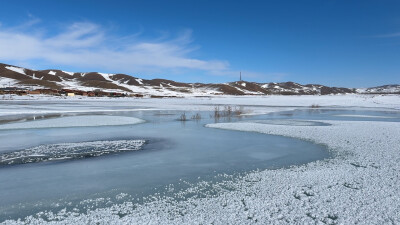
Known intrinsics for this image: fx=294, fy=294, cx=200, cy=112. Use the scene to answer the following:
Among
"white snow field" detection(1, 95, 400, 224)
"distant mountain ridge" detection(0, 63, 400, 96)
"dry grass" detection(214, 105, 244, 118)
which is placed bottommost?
"white snow field" detection(1, 95, 400, 224)

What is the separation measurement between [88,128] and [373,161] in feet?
37.9

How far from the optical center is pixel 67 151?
28.8ft

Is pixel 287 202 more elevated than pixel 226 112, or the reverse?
pixel 226 112

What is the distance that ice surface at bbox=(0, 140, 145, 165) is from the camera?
25.9 ft

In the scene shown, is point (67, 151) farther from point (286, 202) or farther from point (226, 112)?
point (226, 112)

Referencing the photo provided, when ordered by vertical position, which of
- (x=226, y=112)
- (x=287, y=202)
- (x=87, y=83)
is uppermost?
(x=87, y=83)

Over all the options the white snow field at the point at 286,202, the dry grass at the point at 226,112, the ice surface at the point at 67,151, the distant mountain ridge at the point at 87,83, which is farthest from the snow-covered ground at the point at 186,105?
the distant mountain ridge at the point at 87,83

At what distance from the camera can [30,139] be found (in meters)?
10.7

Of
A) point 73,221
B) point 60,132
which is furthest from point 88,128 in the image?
point 73,221

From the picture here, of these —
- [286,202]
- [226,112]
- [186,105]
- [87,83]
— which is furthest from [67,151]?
[87,83]

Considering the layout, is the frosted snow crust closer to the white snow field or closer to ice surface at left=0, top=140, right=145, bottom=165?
the white snow field

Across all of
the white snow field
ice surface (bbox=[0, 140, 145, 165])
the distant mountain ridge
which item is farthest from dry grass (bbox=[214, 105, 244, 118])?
the distant mountain ridge

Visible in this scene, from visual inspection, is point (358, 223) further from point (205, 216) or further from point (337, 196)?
point (205, 216)

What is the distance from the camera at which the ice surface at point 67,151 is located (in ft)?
25.9
